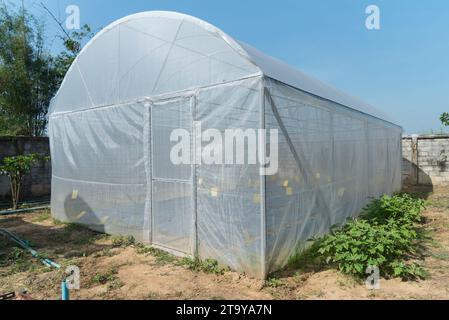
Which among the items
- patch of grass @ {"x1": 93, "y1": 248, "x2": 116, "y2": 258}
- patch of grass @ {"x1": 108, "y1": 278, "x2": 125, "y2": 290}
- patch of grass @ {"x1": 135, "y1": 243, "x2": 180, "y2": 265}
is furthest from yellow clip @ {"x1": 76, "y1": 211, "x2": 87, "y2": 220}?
→ patch of grass @ {"x1": 108, "y1": 278, "x2": 125, "y2": 290}

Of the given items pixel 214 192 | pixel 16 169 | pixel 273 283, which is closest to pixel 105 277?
pixel 214 192

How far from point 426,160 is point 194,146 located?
11053 mm

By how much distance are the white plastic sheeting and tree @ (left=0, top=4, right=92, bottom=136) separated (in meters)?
5.10

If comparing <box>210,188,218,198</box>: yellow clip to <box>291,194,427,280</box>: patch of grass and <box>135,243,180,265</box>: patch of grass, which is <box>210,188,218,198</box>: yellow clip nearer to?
<box>135,243,180,265</box>: patch of grass

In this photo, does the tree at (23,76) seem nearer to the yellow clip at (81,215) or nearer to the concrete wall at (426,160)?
the yellow clip at (81,215)

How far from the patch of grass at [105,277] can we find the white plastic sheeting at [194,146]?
834 mm

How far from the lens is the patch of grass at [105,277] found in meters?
3.36

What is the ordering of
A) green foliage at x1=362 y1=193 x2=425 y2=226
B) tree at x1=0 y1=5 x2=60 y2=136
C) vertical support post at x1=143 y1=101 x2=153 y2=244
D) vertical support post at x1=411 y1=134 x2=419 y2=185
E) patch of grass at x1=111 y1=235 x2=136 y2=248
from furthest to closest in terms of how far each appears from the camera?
1. vertical support post at x1=411 y1=134 x2=419 y2=185
2. tree at x1=0 y1=5 x2=60 y2=136
3. green foliage at x1=362 y1=193 x2=425 y2=226
4. patch of grass at x1=111 y1=235 x2=136 y2=248
5. vertical support post at x1=143 y1=101 x2=153 y2=244

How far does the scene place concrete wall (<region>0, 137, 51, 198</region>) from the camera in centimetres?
809

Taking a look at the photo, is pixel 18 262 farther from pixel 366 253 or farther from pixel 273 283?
pixel 366 253

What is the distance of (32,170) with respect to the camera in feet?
28.3
